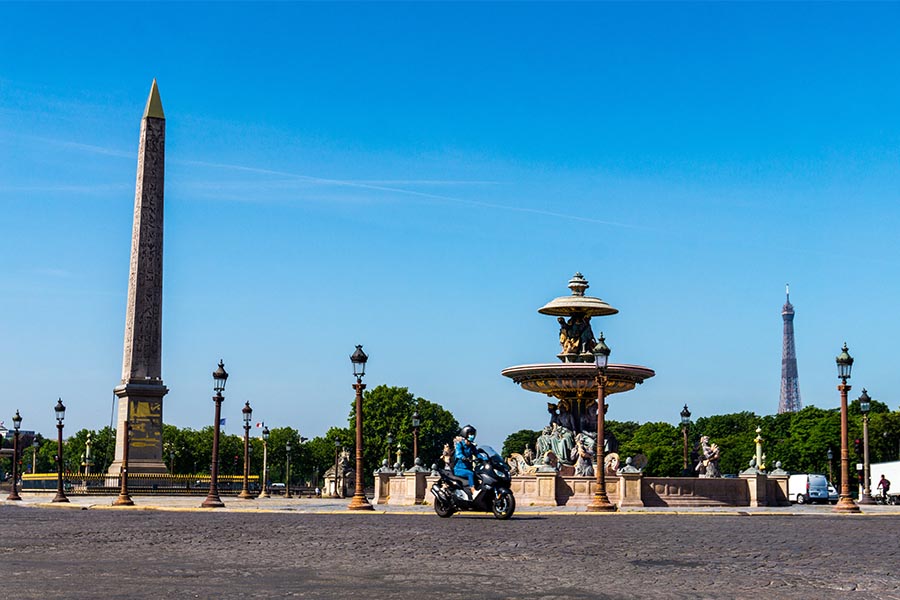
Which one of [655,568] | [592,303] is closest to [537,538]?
[655,568]

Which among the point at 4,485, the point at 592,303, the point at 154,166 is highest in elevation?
the point at 154,166

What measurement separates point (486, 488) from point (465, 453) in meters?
0.87

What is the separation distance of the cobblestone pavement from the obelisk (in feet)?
90.8

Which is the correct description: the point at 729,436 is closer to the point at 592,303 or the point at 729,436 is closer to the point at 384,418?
the point at 384,418

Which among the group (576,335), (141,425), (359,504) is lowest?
Answer: (359,504)

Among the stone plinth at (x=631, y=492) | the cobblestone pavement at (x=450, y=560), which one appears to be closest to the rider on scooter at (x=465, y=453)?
the cobblestone pavement at (x=450, y=560)

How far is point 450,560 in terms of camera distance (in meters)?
14.2

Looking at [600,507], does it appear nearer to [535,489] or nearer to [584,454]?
[535,489]

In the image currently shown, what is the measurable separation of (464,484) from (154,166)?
2953 centimetres

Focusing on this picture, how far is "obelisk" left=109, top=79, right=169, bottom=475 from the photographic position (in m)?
50.2

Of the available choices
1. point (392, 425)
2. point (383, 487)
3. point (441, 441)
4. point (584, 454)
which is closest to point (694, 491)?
point (584, 454)

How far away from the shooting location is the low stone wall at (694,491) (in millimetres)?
33875

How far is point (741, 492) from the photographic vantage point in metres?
36.5

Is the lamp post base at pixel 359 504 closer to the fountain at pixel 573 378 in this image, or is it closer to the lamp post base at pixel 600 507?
the lamp post base at pixel 600 507
